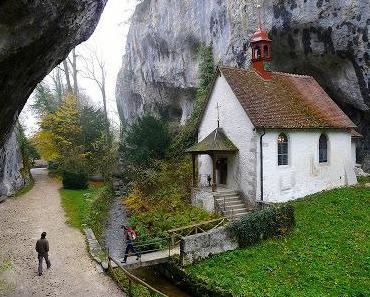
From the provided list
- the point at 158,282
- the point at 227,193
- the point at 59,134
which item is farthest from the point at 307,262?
the point at 59,134

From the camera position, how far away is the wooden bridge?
49.3ft

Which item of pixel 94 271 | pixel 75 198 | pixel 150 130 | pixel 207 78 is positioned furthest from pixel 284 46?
pixel 94 271

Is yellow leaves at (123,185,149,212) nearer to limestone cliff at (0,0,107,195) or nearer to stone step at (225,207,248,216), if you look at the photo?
stone step at (225,207,248,216)

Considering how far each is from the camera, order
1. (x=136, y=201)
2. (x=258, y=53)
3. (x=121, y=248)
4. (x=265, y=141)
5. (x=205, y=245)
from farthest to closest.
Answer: (x=136, y=201), (x=258, y=53), (x=265, y=141), (x=121, y=248), (x=205, y=245)

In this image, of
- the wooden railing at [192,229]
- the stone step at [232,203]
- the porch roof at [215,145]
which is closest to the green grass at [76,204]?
the wooden railing at [192,229]

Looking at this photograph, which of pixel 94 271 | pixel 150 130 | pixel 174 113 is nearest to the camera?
pixel 94 271

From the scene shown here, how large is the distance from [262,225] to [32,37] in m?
12.7

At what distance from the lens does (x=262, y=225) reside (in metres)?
16.9

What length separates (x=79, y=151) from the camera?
108 feet

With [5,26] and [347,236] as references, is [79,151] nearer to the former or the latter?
[347,236]

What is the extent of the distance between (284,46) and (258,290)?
19597mm

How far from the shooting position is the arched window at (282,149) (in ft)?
70.5

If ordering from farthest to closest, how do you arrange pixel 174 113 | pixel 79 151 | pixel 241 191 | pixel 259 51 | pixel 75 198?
pixel 174 113, pixel 79 151, pixel 75 198, pixel 259 51, pixel 241 191

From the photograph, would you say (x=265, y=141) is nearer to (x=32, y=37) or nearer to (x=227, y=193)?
(x=227, y=193)
